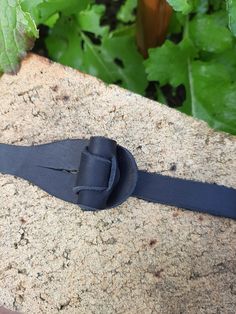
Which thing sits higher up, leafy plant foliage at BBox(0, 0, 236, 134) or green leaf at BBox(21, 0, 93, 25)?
green leaf at BBox(21, 0, 93, 25)

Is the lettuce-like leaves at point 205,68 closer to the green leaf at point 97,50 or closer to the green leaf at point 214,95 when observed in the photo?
the green leaf at point 214,95

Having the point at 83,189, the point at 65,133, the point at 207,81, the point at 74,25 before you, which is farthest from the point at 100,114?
the point at 74,25

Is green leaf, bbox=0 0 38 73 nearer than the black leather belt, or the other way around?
the black leather belt

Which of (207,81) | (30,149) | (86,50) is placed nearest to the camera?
(30,149)

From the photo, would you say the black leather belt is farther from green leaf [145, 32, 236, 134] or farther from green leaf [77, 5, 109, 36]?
green leaf [77, 5, 109, 36]

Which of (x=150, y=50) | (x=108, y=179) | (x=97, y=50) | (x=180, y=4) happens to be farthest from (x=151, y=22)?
(x=108, y=179)

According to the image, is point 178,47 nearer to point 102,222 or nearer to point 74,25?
point 74,25

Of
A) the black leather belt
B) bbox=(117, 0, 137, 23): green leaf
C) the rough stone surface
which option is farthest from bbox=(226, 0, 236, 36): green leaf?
bbox=(117, 0, 137, 23): green leaf
